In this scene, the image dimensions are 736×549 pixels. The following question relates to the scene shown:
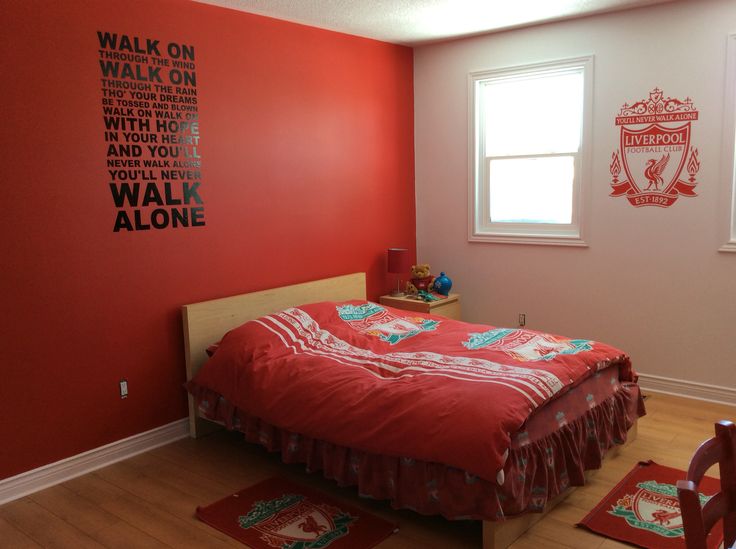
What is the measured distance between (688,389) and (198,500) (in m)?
3.12

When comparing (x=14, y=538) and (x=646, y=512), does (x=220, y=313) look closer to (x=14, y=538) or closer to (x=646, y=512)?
(x=14, y=538)

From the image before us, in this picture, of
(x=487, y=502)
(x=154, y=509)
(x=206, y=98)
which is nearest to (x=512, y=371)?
(x=487, y=502)

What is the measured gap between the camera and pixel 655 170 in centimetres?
413

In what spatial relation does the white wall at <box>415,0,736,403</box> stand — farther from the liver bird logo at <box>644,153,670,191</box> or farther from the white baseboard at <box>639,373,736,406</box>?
the liver bird logo at <box>644,153,670,191</box>

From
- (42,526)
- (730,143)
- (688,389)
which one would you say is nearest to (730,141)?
(730,143)

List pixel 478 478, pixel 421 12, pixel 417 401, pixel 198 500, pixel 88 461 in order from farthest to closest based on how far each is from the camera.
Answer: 1. pixel 421 12
2. pixel 88 461
3. pixel 198 500
4. pixel 417 401
5. pixel 478 478

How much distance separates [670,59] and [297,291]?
2.78m

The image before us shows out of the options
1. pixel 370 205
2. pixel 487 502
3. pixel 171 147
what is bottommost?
→ pixel 487 502

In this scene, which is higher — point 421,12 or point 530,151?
point 421,12

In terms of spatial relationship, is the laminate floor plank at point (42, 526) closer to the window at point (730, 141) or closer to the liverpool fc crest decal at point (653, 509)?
the liverpool fc crest decal at point (653, 509)

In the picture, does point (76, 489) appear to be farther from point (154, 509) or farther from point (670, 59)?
point (670, 59)

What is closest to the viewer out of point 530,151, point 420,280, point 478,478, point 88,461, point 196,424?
point 478,478

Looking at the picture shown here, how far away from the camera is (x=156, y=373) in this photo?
361 centimetres

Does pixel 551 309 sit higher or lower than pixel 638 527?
higher
